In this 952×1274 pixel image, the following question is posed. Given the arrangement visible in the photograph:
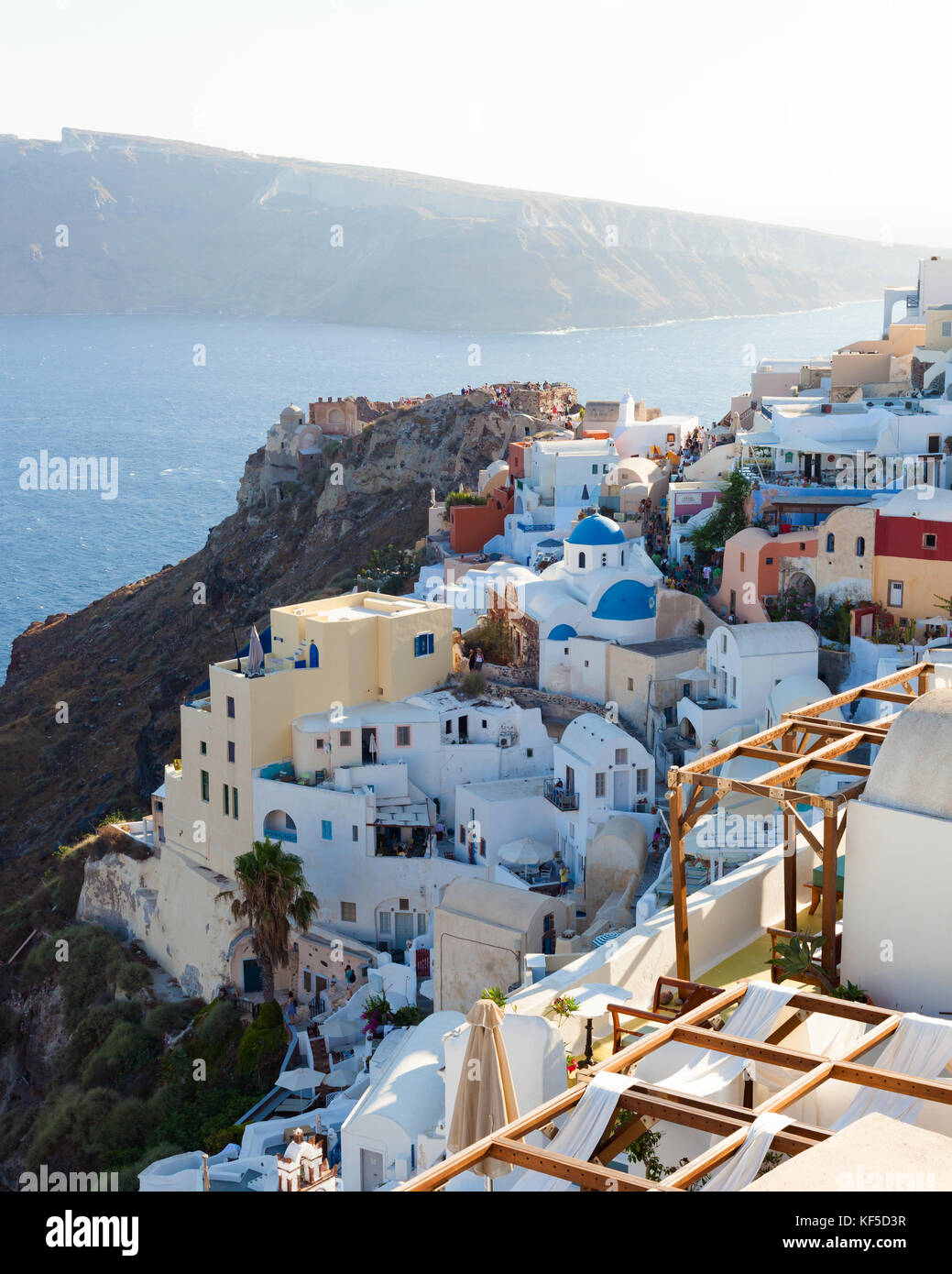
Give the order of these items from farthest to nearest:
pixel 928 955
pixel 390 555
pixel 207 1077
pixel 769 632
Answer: pixel 390 555 < pixel 769 632 < pixel 207 1077 < pixel 928 955

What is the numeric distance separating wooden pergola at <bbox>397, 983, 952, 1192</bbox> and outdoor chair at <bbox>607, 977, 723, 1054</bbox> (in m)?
0.25

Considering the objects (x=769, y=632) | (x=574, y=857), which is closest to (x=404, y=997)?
(x=574, y=857)

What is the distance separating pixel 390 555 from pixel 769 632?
2801 centimetres

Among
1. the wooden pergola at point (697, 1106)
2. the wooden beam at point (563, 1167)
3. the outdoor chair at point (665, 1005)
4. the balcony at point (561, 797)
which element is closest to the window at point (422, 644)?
the balcony at point (561, 797)

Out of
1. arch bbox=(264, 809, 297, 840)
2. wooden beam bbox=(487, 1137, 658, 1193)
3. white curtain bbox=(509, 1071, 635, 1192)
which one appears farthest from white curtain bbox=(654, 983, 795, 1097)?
arch bbox=(264, 809, 297, 840)

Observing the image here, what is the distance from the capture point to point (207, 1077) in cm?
3488

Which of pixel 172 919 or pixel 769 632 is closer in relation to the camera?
pixel 769 632

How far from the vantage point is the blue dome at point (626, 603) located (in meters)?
41.9

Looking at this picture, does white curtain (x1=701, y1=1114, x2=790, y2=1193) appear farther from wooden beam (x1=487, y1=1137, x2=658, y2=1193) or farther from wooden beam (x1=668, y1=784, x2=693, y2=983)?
wooden beam (x1=668, y1=784, x2=693, y2=983)

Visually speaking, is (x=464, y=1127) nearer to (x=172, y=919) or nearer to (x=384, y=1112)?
(x=384, y=1112)

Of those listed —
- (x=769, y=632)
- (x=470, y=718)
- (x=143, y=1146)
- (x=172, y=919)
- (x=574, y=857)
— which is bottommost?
(x=143, y=1146)

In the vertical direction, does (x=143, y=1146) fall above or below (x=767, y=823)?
below

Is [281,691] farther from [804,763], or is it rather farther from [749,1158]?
[749,1158]

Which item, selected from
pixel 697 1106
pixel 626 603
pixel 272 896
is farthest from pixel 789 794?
pixel 626 603
